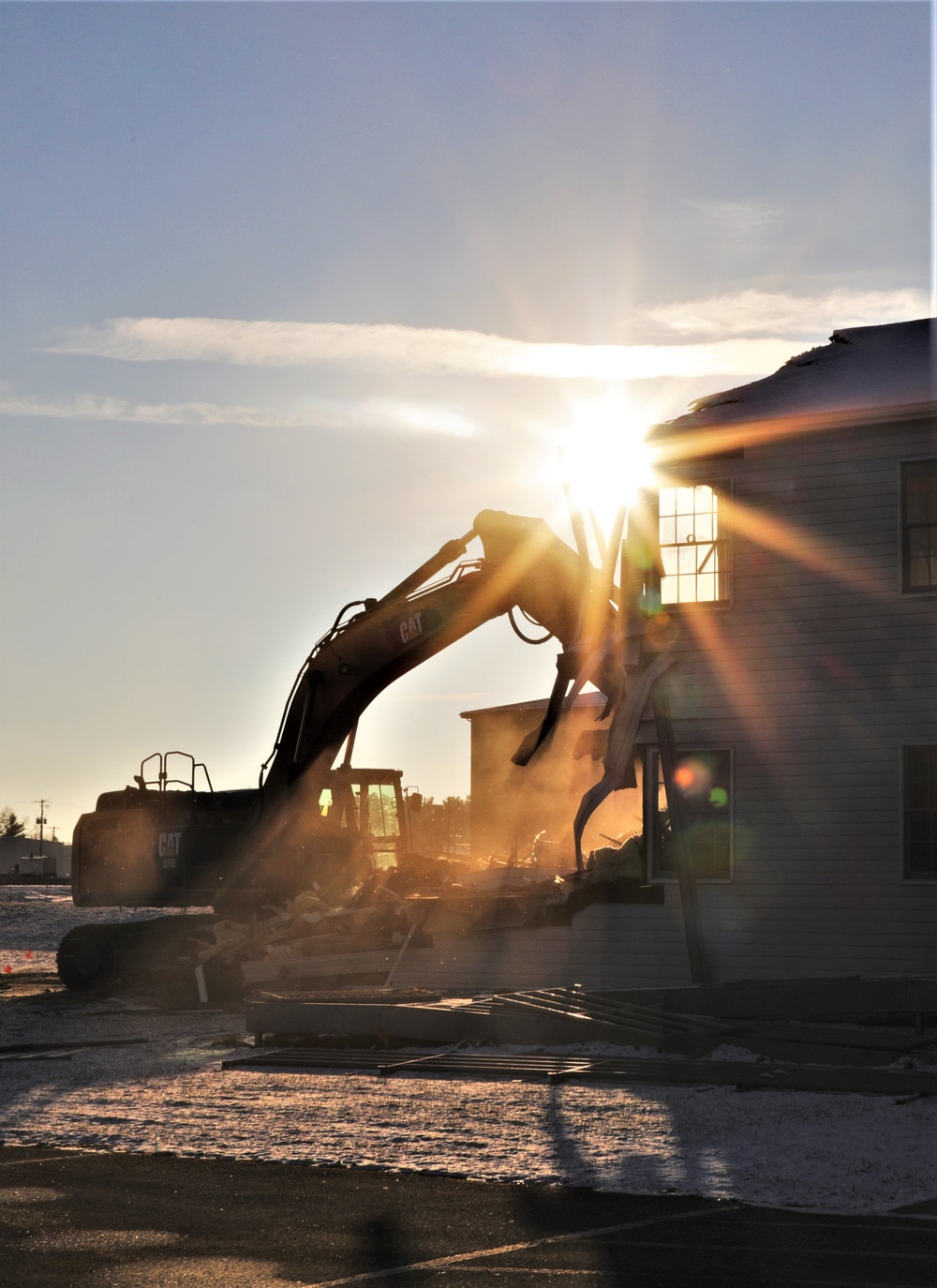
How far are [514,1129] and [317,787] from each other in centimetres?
1355

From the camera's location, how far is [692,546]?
20.4 meters

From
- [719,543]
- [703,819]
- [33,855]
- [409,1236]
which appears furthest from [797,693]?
[33,855]

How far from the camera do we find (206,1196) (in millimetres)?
8555

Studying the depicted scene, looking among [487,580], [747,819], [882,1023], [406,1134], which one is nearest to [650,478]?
[487,580]

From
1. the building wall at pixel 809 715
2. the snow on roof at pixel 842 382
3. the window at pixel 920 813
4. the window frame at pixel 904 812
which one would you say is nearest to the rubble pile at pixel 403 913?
the building wall at pixel 809 715

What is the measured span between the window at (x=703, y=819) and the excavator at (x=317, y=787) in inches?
62.6

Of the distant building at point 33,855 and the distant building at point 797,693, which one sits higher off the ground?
the distant building at point 797,693

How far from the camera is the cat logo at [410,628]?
22.9m

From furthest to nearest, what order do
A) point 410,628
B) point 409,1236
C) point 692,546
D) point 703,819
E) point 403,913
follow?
point 410,628 < point 403,913 < point 692,546 < point 703,819 < point 409,1236

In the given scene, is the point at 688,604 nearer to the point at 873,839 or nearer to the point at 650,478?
the point at 650,478

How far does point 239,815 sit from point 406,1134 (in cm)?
1482

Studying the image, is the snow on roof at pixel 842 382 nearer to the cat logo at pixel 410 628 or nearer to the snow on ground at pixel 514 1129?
the cat logo at pixel 410 628

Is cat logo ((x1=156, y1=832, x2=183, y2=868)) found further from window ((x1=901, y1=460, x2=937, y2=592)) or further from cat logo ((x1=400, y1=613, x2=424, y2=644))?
window ((x1=901, y1=460, x2=937, y2=592))

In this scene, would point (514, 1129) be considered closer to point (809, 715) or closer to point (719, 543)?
point (809, 715)
